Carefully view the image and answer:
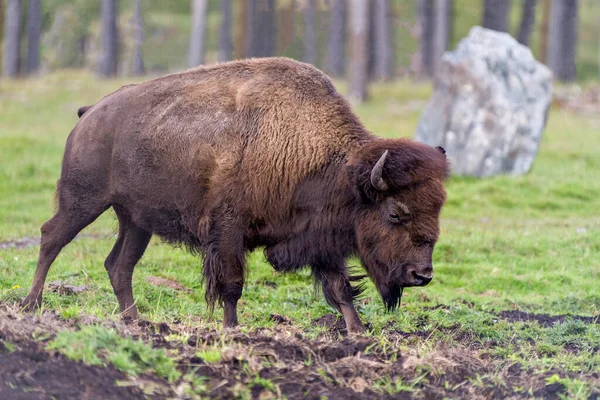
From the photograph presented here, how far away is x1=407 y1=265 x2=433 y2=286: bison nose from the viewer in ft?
19.3

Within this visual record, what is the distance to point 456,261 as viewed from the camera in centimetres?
960

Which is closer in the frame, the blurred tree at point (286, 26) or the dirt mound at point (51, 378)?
the dirt mound at point (51, 378)

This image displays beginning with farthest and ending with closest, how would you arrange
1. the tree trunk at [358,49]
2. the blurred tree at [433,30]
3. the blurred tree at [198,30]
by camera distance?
the blurred tree at [433,30] → the blurred tree at [198,30] → the tree trunk at [358,49]

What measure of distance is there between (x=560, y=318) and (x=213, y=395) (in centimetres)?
426

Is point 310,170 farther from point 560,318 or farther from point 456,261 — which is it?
point 456,261

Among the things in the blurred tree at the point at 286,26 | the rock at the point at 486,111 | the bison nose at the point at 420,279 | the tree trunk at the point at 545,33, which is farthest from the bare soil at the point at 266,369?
the blurred tree at the point at 286,26

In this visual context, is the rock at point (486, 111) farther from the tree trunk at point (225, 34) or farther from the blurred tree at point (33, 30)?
the blurred tree at point (33, 30)

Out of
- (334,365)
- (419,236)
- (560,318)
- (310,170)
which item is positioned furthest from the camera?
(560,318)

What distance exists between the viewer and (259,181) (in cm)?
636

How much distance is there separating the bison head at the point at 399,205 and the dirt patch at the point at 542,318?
173 cm

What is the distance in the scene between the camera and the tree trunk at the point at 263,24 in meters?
32.2

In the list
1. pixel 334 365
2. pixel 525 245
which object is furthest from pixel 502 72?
pixel 334 365

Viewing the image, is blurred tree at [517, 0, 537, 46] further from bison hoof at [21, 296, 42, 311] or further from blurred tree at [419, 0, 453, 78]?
bison hoof at [21, 296, 42, 311]

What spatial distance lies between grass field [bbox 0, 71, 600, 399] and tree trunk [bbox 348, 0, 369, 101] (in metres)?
8.73
